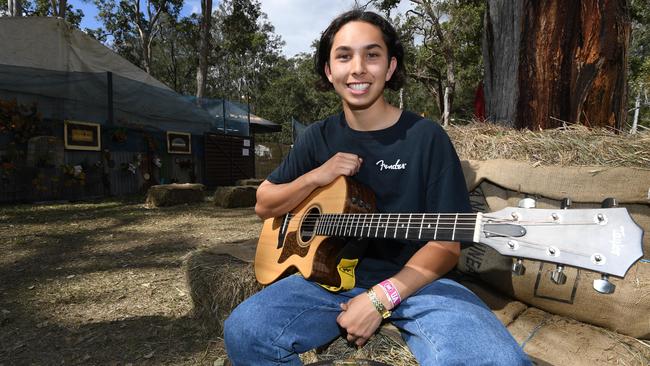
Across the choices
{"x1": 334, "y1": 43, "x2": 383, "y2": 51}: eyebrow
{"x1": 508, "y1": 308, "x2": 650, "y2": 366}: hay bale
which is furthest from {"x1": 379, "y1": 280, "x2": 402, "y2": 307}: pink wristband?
{"x1": 334, "y1": 43, "x2": 383, "y2": 51}: eyebrow

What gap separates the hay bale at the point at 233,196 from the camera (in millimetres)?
9688

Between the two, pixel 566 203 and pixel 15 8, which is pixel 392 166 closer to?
pixel 566 203

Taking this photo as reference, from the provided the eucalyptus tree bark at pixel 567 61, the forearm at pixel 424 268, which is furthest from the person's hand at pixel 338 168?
the eucalyptus tree bark at pixel 567 61

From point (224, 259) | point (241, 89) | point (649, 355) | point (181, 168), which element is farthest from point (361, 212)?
point (241, 89)

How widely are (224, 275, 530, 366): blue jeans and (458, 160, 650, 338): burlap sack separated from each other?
0.64 metres

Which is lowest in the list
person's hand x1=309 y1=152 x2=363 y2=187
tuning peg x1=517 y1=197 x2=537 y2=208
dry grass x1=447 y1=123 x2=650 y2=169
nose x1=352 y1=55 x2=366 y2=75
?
tuning peg x1=517 y1=197 x2=537 y2=208

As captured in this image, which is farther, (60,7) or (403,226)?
(60,7)

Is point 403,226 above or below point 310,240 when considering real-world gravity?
above

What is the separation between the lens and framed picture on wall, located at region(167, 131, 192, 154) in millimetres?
12453

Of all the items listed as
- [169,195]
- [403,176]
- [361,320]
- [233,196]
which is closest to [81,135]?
[169,195]

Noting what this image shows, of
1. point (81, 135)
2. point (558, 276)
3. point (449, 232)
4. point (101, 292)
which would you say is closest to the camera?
point (558, 276)

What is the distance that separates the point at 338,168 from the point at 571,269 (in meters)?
1.34

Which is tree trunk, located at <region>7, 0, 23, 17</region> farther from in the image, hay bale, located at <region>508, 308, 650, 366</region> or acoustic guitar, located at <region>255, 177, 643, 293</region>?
hay bale, located at <region>508, 308, 650, 366</region>

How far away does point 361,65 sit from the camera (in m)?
1.94
